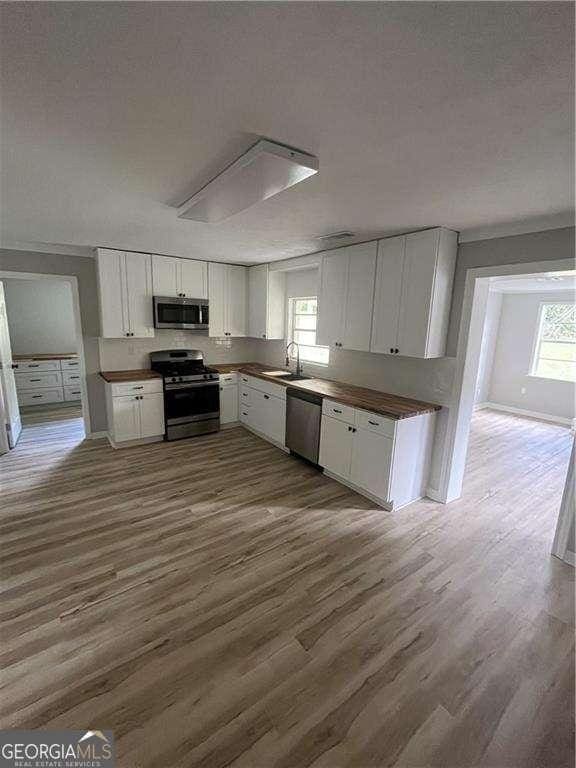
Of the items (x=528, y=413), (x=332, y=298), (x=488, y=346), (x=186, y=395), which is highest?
(x=332, y=298)

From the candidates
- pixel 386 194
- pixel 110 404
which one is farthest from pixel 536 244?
pixel 110 404

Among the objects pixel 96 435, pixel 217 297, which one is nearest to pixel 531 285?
pixel 217 297

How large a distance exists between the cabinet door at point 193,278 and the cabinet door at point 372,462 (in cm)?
320

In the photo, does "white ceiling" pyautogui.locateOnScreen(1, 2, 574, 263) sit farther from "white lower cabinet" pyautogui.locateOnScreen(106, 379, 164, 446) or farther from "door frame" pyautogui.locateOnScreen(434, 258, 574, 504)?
"white lower cabinet" pyautogui.locateOnScreen(106, 379, 164, 446)

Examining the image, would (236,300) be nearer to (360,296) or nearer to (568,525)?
(360,296)

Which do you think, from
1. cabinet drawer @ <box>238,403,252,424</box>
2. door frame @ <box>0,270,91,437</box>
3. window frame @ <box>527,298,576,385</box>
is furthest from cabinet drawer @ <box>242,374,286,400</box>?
window frame @ <box>527,298,576,385</box>

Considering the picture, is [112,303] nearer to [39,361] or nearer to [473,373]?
[39,361]

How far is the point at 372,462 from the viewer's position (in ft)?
10.2

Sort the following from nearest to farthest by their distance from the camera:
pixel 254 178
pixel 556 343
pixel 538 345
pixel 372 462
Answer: pixel 254 178 → pixel 372 462 → pixel 556 343 → pixel 538 345

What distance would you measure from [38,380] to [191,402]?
336 centimetres

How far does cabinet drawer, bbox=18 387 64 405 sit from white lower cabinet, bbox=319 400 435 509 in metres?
5.34

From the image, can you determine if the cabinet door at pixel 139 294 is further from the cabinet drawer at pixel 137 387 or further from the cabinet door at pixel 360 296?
the cabinet door at pixel 360 296

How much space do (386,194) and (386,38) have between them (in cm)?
125

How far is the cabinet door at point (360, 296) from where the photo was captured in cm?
340
